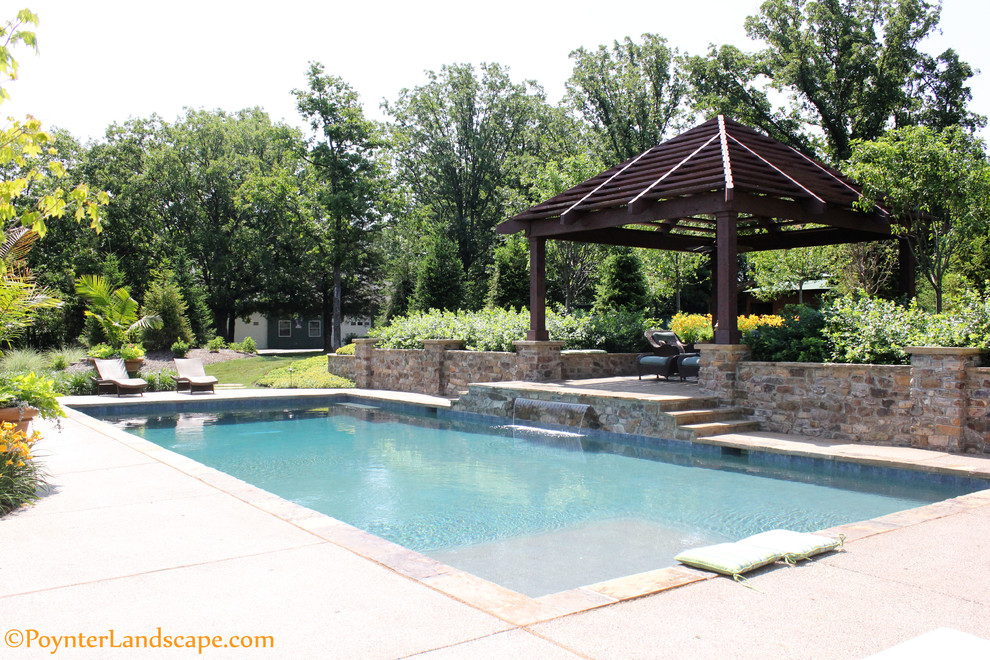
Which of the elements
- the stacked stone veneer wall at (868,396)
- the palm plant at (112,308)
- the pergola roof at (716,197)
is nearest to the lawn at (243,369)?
the palm plant at (112,308)

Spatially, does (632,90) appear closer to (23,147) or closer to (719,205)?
(719,205)

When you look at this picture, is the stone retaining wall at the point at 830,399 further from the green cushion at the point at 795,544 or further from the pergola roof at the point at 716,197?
the green cushion at the point at 795,544

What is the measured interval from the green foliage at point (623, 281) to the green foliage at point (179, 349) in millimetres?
13593

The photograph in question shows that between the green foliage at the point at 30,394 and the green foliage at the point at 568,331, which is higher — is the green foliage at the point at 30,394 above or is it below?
below

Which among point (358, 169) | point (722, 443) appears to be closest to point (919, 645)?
point (722, 443)

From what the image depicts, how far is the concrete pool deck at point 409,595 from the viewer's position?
9.87 feet

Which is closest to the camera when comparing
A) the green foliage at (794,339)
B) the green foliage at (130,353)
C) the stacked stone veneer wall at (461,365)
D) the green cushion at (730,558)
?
the green cushion at (730,558)

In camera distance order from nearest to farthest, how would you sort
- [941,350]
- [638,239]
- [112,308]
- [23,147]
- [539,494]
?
[23,147], [539,494], [941,350], [638,239], [112,308]

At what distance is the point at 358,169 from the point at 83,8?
23.8m

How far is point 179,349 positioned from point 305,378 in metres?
8.14

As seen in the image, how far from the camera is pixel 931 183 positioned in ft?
31.9

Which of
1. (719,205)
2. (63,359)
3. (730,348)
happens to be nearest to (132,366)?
(63,359)

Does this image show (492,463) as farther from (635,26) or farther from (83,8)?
(635,26)

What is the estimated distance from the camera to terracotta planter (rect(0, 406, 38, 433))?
20.0 feet
